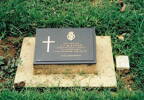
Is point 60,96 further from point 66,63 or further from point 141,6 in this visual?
point 141,6

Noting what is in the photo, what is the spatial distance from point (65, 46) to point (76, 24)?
31.3 inches

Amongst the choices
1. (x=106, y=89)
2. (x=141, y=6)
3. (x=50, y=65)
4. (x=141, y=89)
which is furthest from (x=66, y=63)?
(x=141, y=6)

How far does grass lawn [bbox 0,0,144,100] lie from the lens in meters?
5.31

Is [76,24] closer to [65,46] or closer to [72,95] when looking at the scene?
[65,46]

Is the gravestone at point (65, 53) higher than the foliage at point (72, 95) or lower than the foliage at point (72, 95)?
higher

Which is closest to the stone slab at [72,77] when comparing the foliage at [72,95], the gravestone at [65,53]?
the gravestone at [65,53]

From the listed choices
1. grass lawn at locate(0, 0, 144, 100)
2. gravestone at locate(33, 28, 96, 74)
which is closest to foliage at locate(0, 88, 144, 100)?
grass lawn at locate(0, 0, 144, 100)

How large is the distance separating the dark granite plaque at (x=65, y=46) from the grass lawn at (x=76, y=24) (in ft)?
1.11

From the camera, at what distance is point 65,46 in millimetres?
5219

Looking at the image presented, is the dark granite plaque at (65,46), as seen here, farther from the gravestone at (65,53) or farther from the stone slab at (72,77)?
the stone slab at (72,77)

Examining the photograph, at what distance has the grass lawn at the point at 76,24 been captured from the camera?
5309 mm

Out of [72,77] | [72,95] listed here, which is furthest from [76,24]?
[72,95]

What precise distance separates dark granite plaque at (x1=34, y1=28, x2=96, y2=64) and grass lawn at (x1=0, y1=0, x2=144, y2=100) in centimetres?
34

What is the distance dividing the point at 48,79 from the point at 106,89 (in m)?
0.67
